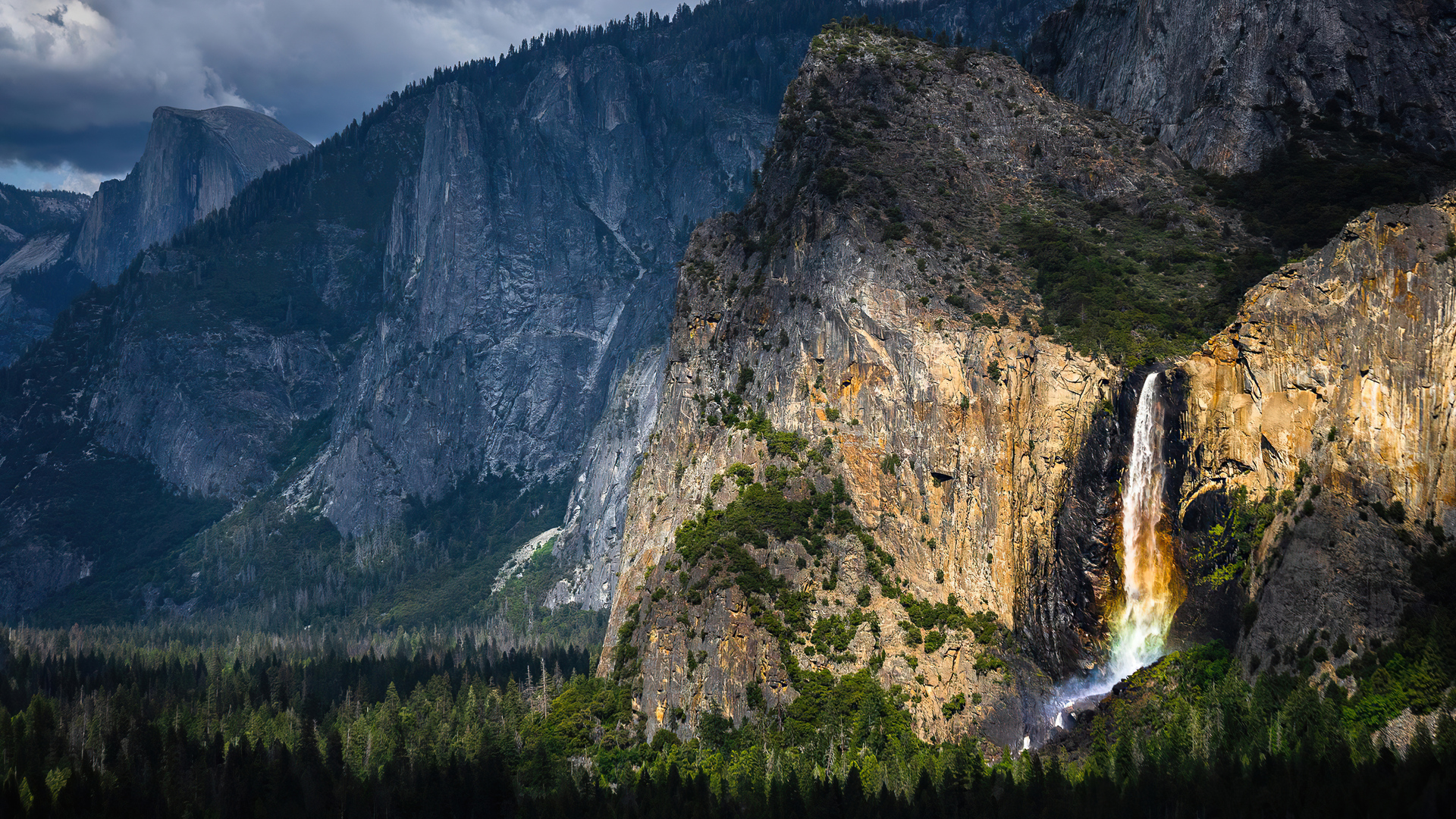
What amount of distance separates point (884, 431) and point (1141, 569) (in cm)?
3272

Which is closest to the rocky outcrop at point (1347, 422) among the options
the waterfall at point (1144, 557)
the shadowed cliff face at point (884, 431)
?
the waterfall at point (1144, 557)

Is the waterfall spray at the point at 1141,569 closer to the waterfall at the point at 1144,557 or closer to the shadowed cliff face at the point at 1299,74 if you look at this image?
the waterfall at the point at 1144,557

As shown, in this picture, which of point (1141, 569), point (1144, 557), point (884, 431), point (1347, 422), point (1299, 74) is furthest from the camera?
point (1299, 74)

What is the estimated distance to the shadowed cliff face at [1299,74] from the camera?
15662cm

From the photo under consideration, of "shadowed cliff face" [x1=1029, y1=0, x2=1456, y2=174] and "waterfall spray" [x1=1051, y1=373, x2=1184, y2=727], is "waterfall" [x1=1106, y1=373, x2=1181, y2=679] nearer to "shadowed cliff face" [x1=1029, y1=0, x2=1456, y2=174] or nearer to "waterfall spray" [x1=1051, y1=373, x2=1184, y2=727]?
"waterfall spray" [x1=1051, y1=373, x2=1184, y2=727]

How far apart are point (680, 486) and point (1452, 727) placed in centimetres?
9019

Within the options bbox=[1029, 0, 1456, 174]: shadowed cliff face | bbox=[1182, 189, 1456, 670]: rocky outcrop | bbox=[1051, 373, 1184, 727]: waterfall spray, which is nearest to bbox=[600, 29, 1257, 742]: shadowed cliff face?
bbox=[1051, 373, 1184, 727]: waterfall spray

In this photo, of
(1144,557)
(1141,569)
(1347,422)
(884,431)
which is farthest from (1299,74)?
(884,431)

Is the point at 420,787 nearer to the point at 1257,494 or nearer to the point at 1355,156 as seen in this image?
the point at 1257,494

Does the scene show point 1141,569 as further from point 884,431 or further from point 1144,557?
point 884,431

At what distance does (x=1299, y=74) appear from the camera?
160250mm

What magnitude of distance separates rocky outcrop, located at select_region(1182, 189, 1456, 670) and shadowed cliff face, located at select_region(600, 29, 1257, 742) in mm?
16249

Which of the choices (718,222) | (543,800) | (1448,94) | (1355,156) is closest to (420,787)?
(543,800)

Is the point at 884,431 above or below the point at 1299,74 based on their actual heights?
below
